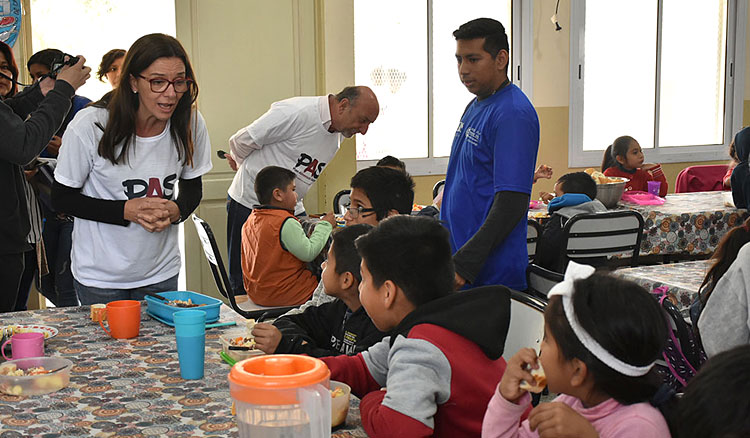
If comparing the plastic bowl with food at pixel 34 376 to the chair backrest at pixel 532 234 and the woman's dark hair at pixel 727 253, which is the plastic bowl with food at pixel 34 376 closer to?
the woman's dark hair at pixel 727 253

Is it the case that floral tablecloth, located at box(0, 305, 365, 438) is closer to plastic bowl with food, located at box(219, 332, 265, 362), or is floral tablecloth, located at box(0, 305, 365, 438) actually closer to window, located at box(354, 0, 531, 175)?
plastic bowl with food, located at box(219, 332, 265, 362)

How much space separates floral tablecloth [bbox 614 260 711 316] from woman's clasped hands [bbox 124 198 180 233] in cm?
140

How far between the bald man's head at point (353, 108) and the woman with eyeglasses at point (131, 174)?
5.37ft

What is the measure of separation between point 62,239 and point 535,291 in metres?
2.43

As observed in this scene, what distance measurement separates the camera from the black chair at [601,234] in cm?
370

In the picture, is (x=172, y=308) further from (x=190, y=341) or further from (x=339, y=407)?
(x=339, y=407)

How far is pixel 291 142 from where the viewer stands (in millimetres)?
3963

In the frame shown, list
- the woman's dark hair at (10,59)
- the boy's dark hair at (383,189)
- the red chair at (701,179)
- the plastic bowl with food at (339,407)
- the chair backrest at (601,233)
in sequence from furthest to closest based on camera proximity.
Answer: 1. the red chair at (701,179)
2. the chair backrest at (601,233)
3. the woman's dark hair at (10,59)
4. the boy's dark hair at (383,189)
5. the plastic bowl with food at (339,407)

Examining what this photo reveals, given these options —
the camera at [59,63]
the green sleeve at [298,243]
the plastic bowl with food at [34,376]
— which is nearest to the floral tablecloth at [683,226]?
the green sleeve at [298,243]

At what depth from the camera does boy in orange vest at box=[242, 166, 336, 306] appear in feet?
11.2

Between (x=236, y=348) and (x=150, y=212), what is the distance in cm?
67

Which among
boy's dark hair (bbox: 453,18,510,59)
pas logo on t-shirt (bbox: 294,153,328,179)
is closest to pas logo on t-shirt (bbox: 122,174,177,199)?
boy's dark hair (bbox: 453,18,510,59)

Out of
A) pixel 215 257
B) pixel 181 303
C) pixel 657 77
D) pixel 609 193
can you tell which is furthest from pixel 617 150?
pixel 181 303

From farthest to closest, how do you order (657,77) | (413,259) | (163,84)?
(657,77)
(163,84)
(413,259)
